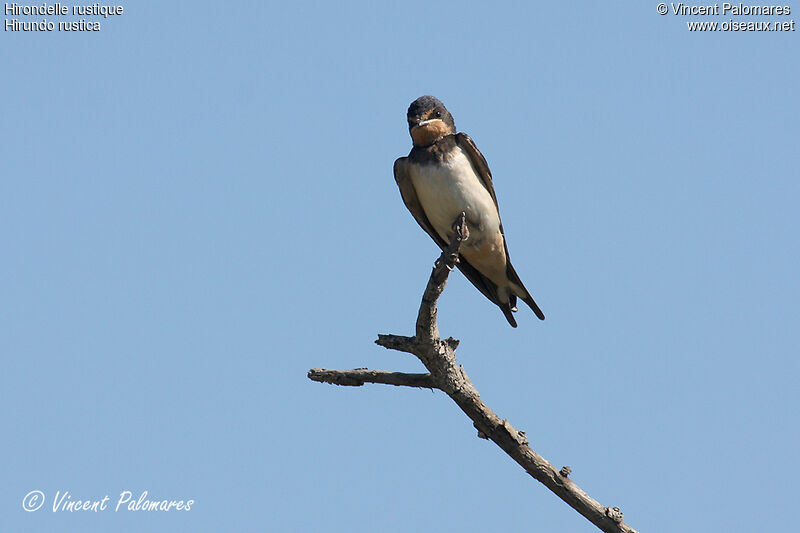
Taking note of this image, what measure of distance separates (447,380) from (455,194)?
2732 mm

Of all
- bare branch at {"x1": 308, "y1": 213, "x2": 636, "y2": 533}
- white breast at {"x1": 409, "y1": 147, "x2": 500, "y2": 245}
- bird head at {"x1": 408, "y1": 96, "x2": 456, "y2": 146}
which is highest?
bird head at {"x1": 408, "y1": 96, "x2": 456, "y2": 146}

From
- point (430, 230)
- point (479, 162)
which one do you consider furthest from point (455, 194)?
point (430, 230)

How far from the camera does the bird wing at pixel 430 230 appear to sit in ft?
35.0

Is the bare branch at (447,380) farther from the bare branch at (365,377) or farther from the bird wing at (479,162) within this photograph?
the bird wing at (479,162)

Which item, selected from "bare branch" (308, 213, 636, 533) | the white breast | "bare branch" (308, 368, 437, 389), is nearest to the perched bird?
the white breast

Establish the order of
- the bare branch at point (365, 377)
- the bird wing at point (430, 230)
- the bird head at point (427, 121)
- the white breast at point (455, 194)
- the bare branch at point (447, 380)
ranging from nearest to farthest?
the bare branch at point (447, 380) < the bare branch at point (365, 377) < the white breast at point (455, 194) < the bird head at point (427, 121) < the bird wing at point (430, 230)

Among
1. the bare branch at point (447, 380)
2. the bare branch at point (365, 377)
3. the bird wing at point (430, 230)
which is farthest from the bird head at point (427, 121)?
the bare branch at point (365, 377)

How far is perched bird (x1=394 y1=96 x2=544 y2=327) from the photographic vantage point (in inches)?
400

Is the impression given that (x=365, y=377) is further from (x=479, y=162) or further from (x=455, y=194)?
(x=479, y=162)

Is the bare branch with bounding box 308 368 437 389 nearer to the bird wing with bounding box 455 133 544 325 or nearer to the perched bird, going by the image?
the perched bird

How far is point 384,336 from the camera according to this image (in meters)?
8.05

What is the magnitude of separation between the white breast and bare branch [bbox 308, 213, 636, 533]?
80.1 inches

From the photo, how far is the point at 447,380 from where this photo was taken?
7.97m

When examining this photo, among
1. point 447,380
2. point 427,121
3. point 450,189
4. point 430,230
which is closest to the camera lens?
point 447,380
